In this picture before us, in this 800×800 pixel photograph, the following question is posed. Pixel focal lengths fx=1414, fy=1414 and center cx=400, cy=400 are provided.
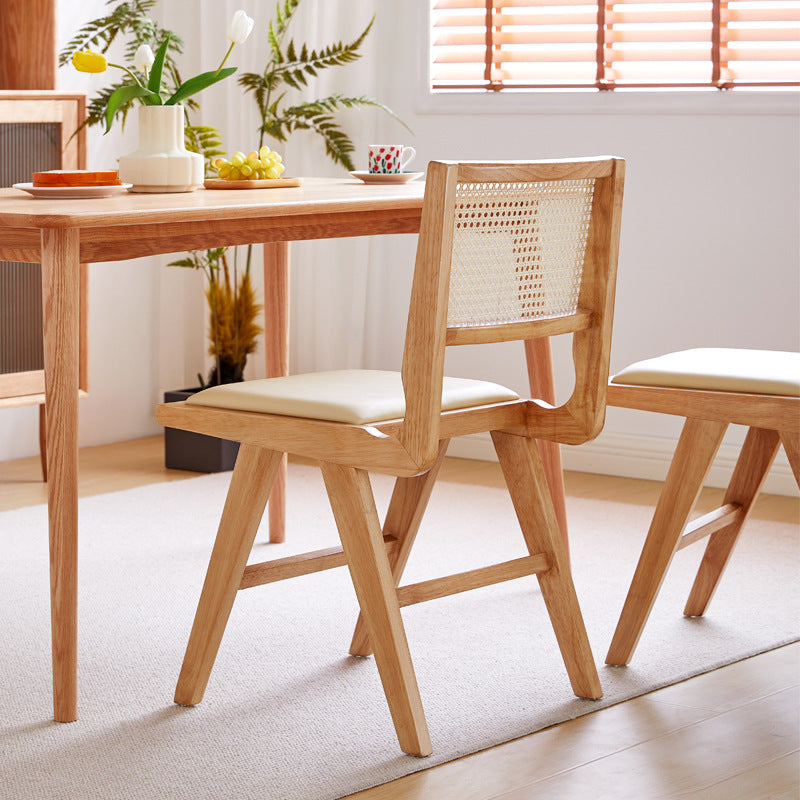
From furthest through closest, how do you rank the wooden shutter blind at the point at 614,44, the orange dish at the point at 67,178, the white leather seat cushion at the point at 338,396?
the wooden shutter blind at the point at 614,44 < the orange dish at the point at 67,178 < the white leather seat cushion at the point at 338,396

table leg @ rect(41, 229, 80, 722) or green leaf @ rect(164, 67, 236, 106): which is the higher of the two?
green leaf @ rect(164, 67, 236, 106)

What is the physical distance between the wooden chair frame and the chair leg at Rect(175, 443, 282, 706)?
579mm

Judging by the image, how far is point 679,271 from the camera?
3727mm

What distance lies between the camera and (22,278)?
352 centimetres

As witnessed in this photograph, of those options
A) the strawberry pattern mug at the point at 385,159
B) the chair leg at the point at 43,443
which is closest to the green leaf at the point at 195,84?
the strawberry pattern mug at the point at 385,159

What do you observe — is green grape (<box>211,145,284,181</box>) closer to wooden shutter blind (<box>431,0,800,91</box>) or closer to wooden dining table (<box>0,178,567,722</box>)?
wooden dining table (<box>0,178,567,722</box>)

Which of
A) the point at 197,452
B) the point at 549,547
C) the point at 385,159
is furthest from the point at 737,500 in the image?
the point at 197,452

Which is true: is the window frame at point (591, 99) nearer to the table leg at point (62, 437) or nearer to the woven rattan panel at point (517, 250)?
the woven rattan panel at point (517, 250)

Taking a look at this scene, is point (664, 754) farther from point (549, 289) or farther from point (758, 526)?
point (758, 526)

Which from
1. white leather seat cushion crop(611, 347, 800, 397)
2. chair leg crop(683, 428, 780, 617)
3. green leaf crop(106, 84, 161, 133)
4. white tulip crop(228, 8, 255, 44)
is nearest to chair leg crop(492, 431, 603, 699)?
white leather seat cushion crop(611, 347, 800, 397)

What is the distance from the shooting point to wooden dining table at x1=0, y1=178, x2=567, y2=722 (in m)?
2.00

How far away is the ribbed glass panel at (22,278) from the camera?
3.46 metres

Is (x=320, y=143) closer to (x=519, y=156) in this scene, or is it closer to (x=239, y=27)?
(x=519, y=156)

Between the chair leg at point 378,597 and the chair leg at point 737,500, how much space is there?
0.81 metres
